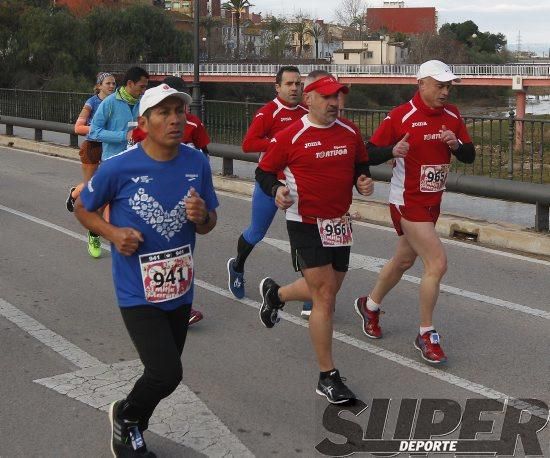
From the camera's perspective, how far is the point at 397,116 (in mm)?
6094

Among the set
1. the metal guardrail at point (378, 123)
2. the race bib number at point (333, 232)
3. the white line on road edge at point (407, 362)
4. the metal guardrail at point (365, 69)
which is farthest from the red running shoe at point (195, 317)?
the metal guardrail at point (365, 69)

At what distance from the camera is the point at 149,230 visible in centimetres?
428

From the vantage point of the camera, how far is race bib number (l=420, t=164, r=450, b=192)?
20.1 feet

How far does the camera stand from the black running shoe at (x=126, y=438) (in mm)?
4332

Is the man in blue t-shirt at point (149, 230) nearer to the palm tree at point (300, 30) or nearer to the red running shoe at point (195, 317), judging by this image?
the red running shoe at point (195, 317)

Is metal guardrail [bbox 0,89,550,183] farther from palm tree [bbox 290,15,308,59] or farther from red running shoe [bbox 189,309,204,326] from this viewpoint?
palm tree [bbox 290,15,308,59]

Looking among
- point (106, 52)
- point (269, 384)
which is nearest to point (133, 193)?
point (269, 384)

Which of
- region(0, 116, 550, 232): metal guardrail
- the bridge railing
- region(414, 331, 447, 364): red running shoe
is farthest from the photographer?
the bridge railing

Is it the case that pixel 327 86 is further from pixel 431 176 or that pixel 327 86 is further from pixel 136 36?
pixel 136 36

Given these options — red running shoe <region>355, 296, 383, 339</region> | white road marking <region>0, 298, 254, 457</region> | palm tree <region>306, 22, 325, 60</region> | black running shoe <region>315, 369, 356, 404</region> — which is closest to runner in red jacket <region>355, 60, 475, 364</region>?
red running shoe <region>355, 296, 383, 339</region>

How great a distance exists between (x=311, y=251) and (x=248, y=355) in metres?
1.16

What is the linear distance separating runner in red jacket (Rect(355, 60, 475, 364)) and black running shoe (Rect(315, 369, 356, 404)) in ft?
3.09

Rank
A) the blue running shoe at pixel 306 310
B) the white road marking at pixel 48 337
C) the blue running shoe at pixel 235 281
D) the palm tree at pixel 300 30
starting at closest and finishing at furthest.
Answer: the white road marking at pixel 48 337 → the blue running shoe at pixel 306 310 → the blue running shoe at pixel 235 281 → the palm tree at pixel 300 30

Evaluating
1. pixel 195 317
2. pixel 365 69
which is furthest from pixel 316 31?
pixel 195 317
